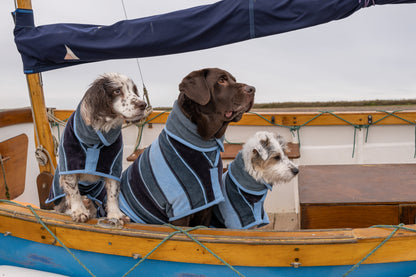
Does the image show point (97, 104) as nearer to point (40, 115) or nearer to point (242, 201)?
point (242, 201)

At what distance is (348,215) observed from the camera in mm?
2785

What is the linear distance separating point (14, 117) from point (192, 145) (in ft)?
9.64

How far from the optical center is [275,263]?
7.52 ft

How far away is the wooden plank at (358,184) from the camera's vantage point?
111 inches

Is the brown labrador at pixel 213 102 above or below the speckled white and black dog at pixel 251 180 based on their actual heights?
above

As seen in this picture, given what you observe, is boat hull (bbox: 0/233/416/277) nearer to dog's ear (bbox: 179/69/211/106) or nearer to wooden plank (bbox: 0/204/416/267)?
wooden plank (bbox: 0/204/416/267)

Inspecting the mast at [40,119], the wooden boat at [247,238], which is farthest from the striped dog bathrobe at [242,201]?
the mast at [40,119]

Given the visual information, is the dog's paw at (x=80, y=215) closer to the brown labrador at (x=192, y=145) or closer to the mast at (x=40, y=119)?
the brown labrador at (x=192, y=145)

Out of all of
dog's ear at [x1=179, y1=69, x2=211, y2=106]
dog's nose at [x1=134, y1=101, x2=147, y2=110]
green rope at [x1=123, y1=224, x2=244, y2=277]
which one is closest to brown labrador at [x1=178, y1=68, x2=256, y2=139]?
dog's ear at [x1=179, y1=69, x2=211, y2=106]

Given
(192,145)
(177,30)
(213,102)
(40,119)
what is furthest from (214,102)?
(40,119)

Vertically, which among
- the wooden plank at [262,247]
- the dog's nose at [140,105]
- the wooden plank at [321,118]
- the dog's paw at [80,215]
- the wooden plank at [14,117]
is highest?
the dog's nose at [140,105]

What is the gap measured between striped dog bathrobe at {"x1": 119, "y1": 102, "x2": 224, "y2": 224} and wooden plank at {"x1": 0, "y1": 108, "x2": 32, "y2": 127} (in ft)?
8.27

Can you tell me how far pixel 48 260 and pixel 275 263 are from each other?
1556 mm

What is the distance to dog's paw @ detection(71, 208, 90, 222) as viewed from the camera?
2.63 m
